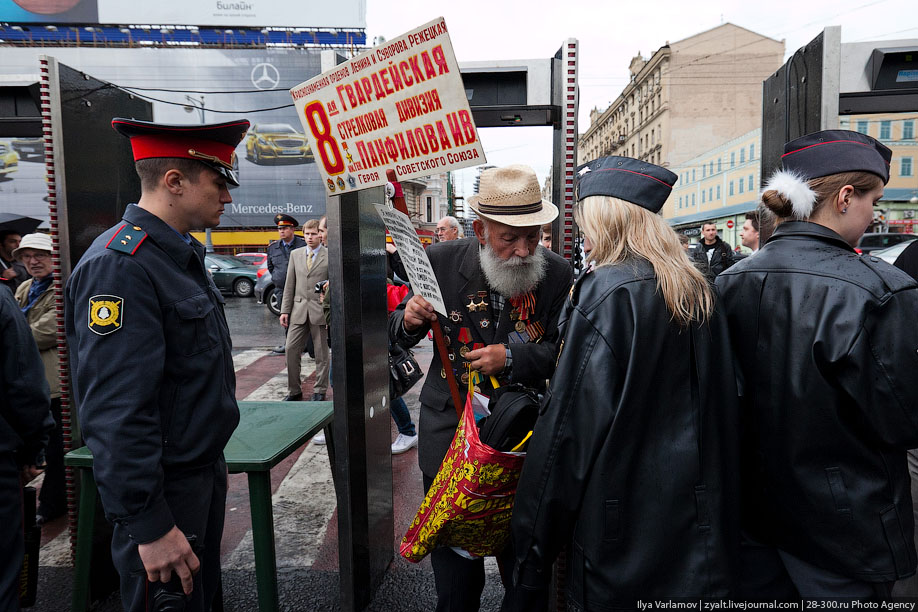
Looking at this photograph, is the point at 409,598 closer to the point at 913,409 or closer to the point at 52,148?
the point at 913,409

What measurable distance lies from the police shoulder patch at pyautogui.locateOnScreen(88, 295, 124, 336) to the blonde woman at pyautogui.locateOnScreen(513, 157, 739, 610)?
1279 mm

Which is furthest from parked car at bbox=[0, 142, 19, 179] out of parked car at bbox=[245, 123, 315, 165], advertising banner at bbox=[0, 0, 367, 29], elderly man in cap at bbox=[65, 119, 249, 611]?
elderly man in cap at bbox=[65, 119, 249, 611]

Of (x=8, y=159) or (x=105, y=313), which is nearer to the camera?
(x=105, y=313)

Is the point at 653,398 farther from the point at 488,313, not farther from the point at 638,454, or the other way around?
the point at 488,313

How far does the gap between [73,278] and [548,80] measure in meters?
2.35

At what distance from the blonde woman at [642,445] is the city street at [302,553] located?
162 centimetres

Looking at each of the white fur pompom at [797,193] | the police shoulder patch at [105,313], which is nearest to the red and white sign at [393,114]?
the police shoulder patch at [105,313]

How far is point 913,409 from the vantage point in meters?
1.53

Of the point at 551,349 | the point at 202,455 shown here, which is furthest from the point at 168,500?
the point at 551,349

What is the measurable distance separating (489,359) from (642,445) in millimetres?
714

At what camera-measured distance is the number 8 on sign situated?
2146 millimetres

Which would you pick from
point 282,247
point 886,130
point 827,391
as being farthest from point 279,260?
point 886,130

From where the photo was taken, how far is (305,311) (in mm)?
6336

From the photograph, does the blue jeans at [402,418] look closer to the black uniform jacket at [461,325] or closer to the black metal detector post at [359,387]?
the black metal detector post at [359,387]
